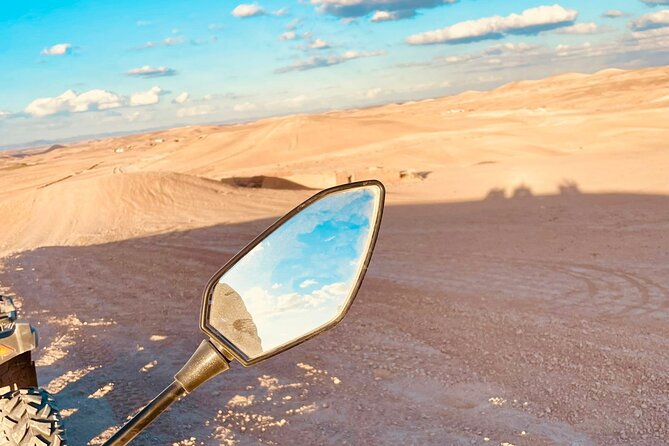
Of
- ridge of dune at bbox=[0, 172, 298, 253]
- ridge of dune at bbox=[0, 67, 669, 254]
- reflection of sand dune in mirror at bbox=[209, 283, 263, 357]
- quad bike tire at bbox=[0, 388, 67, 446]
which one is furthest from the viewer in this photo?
→ ridge of dune at bbox=[0, 67, 669, 254]

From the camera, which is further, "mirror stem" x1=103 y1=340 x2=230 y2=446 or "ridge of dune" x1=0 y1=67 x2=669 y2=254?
"ridge of dune" x1=0 y1=67 x2=669 y2=254

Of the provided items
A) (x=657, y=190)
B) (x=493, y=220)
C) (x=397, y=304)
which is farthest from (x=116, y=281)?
(x=657, y=190)

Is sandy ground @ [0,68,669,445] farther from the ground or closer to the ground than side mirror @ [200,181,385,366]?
closer to the ground

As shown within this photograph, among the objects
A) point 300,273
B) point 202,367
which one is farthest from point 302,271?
point 202,367

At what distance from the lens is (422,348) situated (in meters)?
5.26

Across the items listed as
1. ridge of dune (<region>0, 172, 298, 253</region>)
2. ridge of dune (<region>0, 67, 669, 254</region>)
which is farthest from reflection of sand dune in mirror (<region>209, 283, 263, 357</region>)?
ridge of dune (<region>0, 67, 669, 254</region>)

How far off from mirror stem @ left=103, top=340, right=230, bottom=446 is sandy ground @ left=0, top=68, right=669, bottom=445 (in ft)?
7.43

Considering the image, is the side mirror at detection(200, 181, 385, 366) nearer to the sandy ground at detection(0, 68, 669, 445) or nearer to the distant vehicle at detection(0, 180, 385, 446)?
the distant vehicle at detection(0, 180, 385, 446)

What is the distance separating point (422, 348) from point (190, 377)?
3.99m

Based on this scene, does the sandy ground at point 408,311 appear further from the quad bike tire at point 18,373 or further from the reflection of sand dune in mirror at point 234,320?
the reflection of sand dune in mirror at point 234,320

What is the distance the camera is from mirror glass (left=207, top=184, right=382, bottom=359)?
5.51 ft

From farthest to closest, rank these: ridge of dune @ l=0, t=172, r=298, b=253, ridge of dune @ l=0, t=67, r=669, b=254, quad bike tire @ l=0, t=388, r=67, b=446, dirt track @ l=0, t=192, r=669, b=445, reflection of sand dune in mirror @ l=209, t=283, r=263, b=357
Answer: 1. ridge of dune @ l=0, t=67, r=669, b=254
2. ridge of dune @ l=0, t=172, r=298, b=253
3. dirt track @ l=0, t=192, r=669, b=445
4. quad bike tire @ l=0, t=388, r=67, b=446
5. reflection of sand dune in mirror @ l=209, t=283, r=263, b=357

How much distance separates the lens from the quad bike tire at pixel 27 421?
1891mm

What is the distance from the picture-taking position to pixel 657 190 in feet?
41.7
